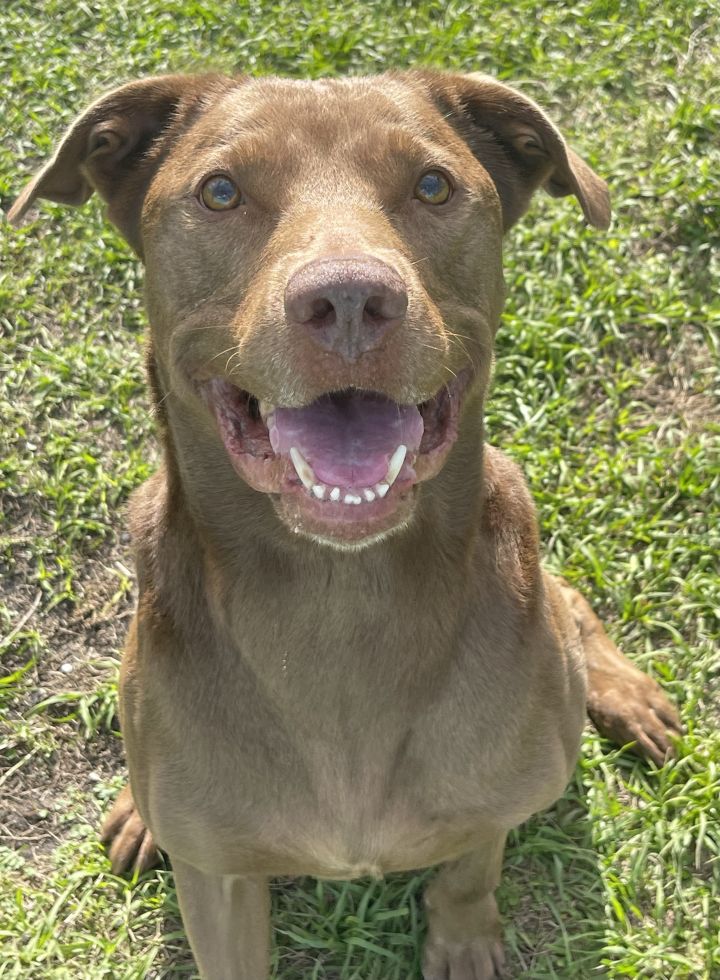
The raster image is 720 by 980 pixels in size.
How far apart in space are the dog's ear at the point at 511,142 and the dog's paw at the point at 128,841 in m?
2.40

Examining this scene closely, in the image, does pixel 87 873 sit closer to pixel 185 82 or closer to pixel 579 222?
pixel 185 82

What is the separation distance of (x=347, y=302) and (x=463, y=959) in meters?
2.48

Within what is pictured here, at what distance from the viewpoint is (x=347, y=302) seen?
2471 millimetres

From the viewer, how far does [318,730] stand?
3230 mm

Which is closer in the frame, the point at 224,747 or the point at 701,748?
the point at 224,747

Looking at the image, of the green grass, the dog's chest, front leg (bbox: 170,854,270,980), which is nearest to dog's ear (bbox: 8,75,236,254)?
the dog's chest

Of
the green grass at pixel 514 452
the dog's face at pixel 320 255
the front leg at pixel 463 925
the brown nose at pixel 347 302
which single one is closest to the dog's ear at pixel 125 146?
the dog's face at pixel 320 255

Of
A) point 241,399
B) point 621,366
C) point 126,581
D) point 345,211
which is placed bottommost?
point 126,581

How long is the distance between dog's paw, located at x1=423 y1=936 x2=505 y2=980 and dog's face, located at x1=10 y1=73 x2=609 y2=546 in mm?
1882

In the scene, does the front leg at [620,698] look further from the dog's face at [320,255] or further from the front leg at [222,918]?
the dog's face at [320,255]

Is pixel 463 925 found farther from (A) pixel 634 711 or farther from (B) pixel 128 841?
(B) pixel 128 841

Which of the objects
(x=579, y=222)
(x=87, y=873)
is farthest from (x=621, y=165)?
(x=87, y=873)

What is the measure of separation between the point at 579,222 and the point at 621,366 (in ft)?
2.35

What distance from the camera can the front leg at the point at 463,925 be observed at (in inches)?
151
